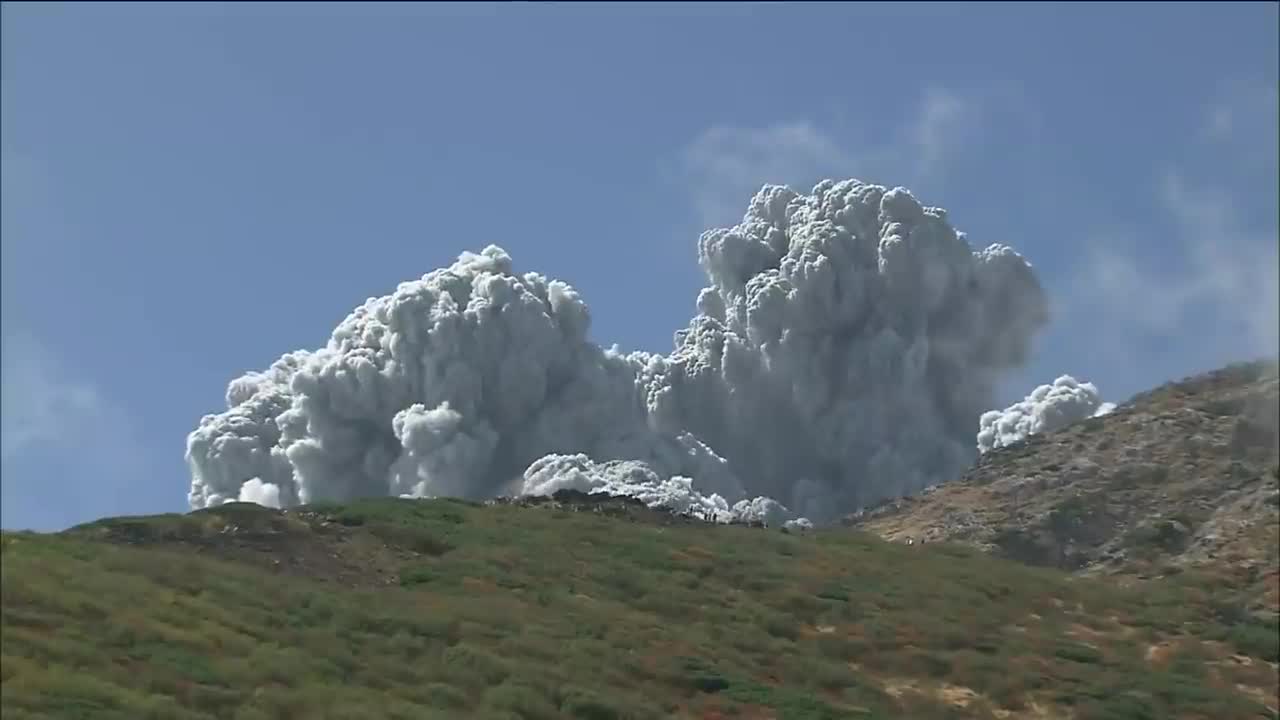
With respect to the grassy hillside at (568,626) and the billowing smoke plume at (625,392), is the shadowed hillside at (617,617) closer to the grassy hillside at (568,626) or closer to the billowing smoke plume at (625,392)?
the grassy hillside at (568,626)

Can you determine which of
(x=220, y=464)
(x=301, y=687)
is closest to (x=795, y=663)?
(x=301, y=687)

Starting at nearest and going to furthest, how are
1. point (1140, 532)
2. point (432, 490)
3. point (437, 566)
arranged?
point (437, 566) → point (1140, 532) → point (432, 490)

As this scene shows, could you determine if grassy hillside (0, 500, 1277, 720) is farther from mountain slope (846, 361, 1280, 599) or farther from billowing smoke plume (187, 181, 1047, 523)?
billowing smoke plume (187, 181, 1047, 523)

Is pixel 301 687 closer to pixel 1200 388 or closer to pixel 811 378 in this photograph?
pixel 1200 388

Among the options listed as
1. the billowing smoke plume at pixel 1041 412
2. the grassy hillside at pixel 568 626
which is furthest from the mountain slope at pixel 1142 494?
the billowing smoke plume at pixel 1041 412

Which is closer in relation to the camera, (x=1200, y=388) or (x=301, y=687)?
(x=301, y=687)

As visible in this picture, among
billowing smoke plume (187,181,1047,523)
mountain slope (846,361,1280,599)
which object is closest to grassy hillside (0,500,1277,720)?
mountain slope (846,361,1280,599)

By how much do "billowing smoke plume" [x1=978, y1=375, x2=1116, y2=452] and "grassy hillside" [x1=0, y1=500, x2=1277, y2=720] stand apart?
8132 cm

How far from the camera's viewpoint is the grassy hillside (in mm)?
30172

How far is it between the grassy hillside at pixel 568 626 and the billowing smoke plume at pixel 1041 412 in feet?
267

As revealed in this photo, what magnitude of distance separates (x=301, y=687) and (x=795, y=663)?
16.0 meters

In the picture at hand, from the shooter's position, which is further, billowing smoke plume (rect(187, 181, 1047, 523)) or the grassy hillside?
billowing smoke plume (rect(187, 181, 1047, 523))

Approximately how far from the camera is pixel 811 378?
16038 centimetres

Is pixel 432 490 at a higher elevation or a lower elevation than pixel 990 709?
higher
